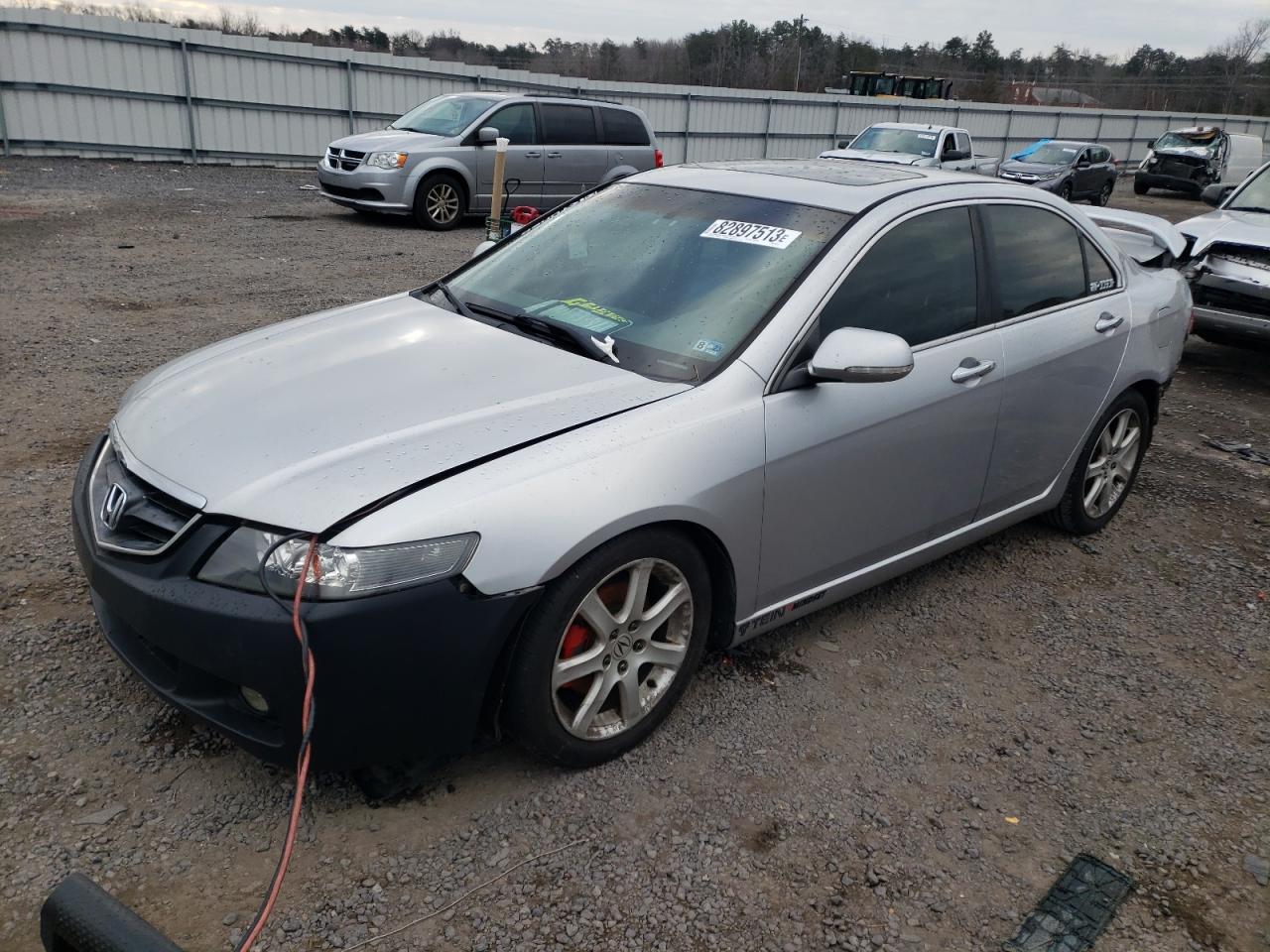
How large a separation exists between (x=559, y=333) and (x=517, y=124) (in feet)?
35.6

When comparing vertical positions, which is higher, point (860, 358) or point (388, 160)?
point (860, 358)

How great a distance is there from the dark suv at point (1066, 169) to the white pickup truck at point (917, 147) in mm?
2616

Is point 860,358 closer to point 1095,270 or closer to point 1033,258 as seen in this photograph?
point 1033,258

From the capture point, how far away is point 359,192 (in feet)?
41.2

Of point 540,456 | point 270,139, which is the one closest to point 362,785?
point 540,456

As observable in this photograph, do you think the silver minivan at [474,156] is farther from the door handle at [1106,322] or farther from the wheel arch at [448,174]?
the door handle at [1106,322]

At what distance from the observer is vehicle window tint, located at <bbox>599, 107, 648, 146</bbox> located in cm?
1405

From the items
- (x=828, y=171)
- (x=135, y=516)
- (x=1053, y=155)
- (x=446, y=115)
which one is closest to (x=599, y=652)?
(x=135, y=516)

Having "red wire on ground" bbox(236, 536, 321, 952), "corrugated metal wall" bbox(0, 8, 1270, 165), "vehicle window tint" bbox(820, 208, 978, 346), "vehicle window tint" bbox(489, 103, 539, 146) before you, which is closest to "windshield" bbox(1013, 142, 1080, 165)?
"corrugated metal wall" bbox(0, 8, 1270, 165)

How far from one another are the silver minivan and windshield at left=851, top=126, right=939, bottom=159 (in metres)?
5.51

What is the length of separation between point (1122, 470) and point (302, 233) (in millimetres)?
9784

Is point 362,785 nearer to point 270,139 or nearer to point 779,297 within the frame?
point 779,297

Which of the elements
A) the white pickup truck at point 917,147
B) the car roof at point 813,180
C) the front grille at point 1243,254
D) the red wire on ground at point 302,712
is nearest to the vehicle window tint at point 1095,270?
the car roof at point 813,180

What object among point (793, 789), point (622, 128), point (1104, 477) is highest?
point (622, 128)
